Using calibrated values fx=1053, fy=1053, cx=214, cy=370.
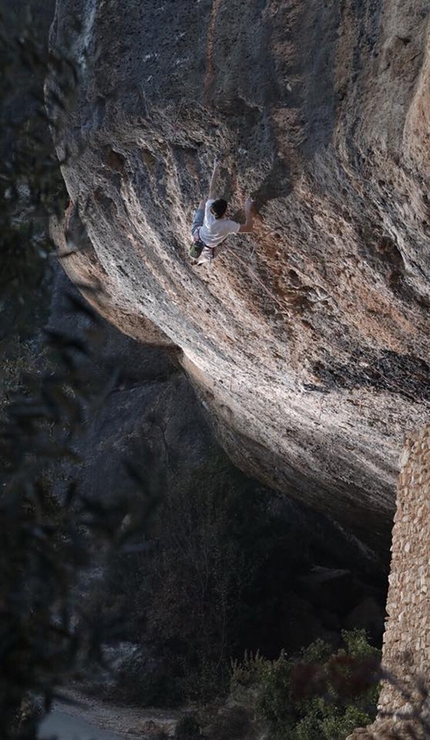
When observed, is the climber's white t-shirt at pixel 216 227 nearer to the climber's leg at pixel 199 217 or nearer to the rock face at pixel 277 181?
the climber's leg at pixel 199 217

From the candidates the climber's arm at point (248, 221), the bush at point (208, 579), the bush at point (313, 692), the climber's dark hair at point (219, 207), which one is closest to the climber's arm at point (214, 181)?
the climber's dark hair at point (219, 207)

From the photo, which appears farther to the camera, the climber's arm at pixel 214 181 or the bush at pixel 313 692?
the bush at pixel 313 692

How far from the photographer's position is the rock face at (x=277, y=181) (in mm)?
5656

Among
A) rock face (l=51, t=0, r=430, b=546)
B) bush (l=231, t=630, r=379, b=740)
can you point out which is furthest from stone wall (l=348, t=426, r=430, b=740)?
bush (l=231, t=630, r=379, b=740)

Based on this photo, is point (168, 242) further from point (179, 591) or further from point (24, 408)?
point (179, 591)

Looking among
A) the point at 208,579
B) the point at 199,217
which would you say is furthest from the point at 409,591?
the point at 208,579

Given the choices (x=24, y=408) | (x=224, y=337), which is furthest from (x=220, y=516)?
(x=24, y=408)

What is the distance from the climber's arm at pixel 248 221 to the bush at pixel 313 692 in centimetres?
416

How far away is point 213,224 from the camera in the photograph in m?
6.96

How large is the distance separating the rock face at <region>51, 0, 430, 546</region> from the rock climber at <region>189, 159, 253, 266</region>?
9 centimetres

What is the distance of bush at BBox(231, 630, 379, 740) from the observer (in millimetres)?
10883

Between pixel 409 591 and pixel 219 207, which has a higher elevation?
pixel 219 207

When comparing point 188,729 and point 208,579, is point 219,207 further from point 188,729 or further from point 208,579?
point 208,579

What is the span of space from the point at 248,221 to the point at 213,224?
233mm
